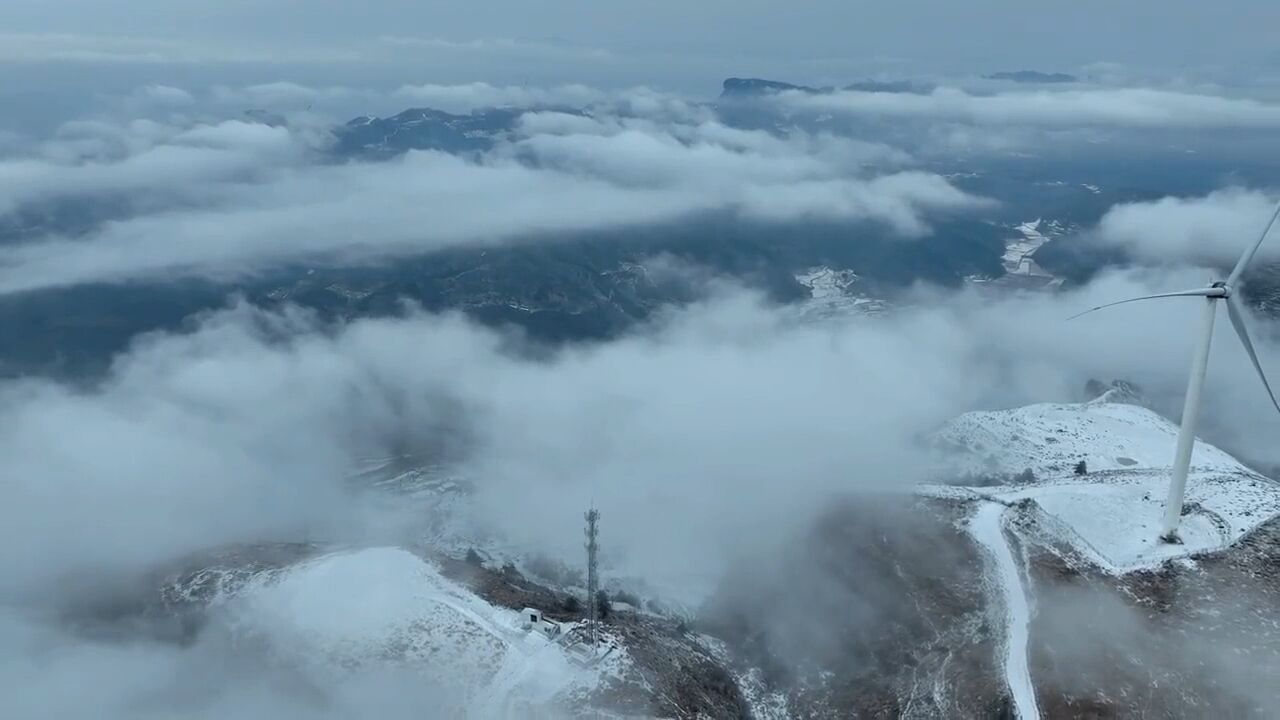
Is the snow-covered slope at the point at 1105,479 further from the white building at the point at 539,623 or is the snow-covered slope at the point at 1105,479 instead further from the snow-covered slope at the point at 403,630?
the snow-covered slope at the point at 403,630

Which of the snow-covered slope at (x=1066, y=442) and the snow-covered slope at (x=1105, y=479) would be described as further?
the snow-covered slope at (x=1066, y=442)

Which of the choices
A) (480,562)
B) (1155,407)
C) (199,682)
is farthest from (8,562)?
(1155,407)

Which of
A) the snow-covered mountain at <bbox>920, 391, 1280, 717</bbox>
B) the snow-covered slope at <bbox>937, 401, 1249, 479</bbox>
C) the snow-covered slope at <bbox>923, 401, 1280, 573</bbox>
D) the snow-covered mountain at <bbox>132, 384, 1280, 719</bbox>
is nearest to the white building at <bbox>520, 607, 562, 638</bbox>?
the snow-covered mountain at <bbox>132, 384, 1280, 719</bbox>

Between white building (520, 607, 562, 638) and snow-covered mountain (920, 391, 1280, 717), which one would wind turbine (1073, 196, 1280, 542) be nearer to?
snow-covered mountain (920, 391, 1280, 717)

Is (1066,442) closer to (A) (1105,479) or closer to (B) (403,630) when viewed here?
(A) (1105,479)

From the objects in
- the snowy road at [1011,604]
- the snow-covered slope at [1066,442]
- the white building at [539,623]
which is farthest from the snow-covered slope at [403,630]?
the snow-covered slope at [1066,442]

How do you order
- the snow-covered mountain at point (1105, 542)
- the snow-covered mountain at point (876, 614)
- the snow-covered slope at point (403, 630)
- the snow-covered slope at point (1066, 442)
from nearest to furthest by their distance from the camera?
1. the snow-covered mountain at point (1105, 542)
2. the snow-covered mountain at point (876, 614)
3. the snow-covered slope at point (403, 630)
4. the snow-covered slope at point (1066, 442)
